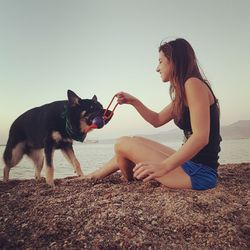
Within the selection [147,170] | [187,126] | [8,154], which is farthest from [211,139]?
[8,154]

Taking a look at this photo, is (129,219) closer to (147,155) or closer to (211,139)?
(147,155)

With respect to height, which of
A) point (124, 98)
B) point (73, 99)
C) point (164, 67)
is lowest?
point (73, 99)

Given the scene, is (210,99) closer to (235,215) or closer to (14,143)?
(235,215)

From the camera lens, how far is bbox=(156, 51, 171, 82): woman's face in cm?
320

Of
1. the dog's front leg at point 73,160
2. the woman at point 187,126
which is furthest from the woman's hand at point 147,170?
the dog's front leg at point 73,160

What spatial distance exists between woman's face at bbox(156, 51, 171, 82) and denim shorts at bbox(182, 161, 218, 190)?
0.91 m

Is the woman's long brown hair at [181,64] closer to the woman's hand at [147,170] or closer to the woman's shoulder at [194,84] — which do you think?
the woman's shoulder at [194,84]

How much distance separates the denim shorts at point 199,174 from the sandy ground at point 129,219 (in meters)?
0.10

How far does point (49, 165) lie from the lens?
5020 millimetres

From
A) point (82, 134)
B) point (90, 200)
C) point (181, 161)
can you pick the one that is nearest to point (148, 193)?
point (90, 200)

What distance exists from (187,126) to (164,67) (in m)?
0.67

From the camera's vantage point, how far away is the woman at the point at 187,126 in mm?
2838

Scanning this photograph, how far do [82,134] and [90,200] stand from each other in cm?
222

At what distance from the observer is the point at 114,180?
4.62 meters
